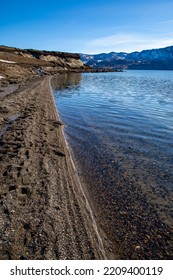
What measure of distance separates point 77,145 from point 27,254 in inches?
408

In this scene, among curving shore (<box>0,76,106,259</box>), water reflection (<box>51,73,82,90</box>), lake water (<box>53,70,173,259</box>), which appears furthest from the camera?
water reflection (<box>51,73,82,90</box>)

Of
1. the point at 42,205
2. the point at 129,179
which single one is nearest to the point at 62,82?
the point at 129,179

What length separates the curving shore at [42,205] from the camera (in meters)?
6.50

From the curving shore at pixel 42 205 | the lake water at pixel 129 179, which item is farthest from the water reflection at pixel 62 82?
the curving shore at pixel 42 205

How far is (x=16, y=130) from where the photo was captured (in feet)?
52.8

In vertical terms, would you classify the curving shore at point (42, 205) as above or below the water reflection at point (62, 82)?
below

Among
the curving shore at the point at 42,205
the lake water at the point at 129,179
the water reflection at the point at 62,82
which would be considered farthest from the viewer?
the water reflection at the point at 62,82

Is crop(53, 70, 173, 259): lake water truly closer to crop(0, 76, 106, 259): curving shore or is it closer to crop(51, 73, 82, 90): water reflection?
crop(0, 76, 106, 259): curving shore

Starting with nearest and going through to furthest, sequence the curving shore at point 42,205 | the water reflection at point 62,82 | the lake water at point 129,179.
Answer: the curving shore at point 42,205
the lake water at point 129,179
the water reflection at point 62,82

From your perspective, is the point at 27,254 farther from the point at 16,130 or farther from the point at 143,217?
the point at 16,130

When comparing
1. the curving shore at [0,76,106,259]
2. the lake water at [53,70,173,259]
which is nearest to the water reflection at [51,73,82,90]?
the lake water at [53,70,173,259]

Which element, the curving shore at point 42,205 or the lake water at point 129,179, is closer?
the curving shore at point 42,205

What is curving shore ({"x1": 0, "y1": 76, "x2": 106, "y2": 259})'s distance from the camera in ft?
21.3

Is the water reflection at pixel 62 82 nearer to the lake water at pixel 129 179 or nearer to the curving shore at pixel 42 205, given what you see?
the lake water at pixel 129 179
